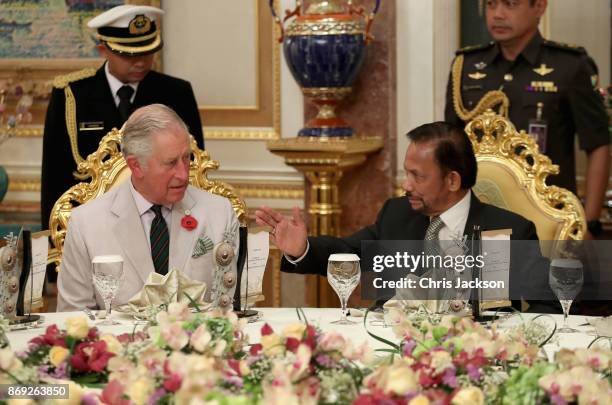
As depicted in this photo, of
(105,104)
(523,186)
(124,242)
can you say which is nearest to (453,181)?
(523,186)

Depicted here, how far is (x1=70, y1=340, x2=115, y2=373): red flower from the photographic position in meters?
2.09

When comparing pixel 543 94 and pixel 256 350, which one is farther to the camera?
pixel 543 94

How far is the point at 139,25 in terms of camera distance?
4512mm

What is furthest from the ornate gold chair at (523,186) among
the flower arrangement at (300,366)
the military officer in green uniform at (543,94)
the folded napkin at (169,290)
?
the flower arrangement at (300,366)

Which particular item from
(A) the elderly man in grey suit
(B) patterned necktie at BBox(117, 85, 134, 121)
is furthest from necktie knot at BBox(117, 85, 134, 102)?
(A) the elderly man in grey suit

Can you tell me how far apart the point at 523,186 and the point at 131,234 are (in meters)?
1.24

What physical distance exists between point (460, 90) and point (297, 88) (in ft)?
3.44

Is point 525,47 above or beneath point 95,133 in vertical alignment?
above

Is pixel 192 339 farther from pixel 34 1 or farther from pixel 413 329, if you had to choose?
pixel 34 1

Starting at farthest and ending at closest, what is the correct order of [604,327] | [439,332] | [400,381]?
[604,327] → [439,332] → [400,381]

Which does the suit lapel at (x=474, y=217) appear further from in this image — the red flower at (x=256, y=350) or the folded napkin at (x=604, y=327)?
the red flower at (x=256, y=350)

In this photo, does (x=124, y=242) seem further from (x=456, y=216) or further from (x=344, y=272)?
(x=456, y=216)

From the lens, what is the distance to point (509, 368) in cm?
201

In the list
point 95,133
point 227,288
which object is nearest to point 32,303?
point 227,288
